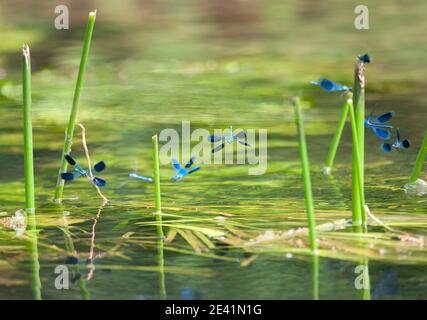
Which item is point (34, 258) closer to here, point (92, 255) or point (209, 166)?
point (92, 255)

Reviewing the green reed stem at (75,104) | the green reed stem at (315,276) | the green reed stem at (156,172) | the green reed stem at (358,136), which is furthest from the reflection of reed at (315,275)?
the green reed stem at (75,104)

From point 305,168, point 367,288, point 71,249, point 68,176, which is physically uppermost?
point 68,176

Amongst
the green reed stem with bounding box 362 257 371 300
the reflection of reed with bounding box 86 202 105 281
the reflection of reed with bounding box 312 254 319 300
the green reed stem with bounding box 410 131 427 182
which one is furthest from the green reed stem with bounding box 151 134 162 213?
the green reed stem with bounding box 410 131 427 182

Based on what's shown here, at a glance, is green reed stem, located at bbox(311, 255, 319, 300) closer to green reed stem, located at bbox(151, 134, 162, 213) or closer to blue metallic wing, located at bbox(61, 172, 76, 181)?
green reed stem, located at bbox(151, 134, 162, 213)

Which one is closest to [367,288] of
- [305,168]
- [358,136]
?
[305,168]

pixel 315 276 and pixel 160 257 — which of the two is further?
pixel 160 257

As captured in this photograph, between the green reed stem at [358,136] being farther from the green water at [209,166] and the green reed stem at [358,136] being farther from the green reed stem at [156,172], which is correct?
the green reed stem at [156,172]

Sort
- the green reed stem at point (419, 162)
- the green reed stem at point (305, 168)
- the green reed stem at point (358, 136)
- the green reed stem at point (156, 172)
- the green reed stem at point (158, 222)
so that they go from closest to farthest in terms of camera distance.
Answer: the green reed stem at point (305, 168), the green reed stem at point (158, 222), the green reed stem at point (358, 136), the green reed stem at point (156, 172), the green reed stem at point (419, 162)
